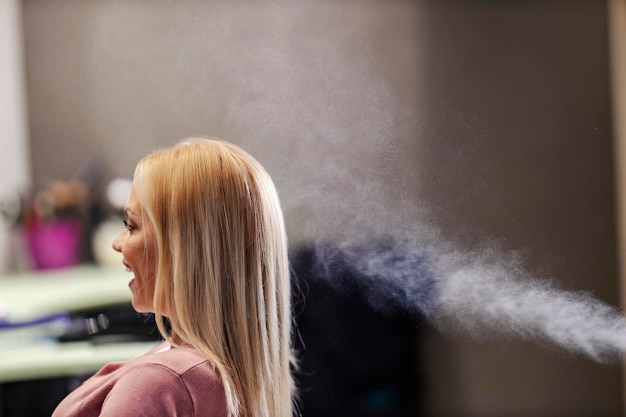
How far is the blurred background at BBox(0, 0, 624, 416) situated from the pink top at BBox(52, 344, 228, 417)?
1.74 ft

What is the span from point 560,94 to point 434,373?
670 mm

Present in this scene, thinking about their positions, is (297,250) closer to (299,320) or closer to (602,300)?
(299,320)

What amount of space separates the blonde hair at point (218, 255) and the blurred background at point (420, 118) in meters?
0.42

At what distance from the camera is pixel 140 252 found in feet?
3.62

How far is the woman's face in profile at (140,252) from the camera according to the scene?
1094mm

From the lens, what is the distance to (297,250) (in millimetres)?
1571

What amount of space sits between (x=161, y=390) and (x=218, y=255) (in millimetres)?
200

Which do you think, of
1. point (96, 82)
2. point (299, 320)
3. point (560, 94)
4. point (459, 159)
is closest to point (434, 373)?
point (299, 320)

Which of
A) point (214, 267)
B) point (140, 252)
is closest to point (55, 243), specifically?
point (140, 252)

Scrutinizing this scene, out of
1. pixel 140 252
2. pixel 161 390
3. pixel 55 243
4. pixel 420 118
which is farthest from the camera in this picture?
pixel 55 243

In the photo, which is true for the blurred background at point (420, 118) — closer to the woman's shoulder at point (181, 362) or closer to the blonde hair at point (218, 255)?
the blonde hair at point (218, 255)

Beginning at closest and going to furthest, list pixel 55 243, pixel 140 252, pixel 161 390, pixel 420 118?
pixel 161 390 < pixel 140 252 < pixel 420 118 < pixel 55 243

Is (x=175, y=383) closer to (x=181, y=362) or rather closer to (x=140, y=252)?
(x=181, y=362)

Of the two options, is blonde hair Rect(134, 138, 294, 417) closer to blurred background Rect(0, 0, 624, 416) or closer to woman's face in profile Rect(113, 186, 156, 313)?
woman's face in profile Rect(113, 186, 156, 313)
